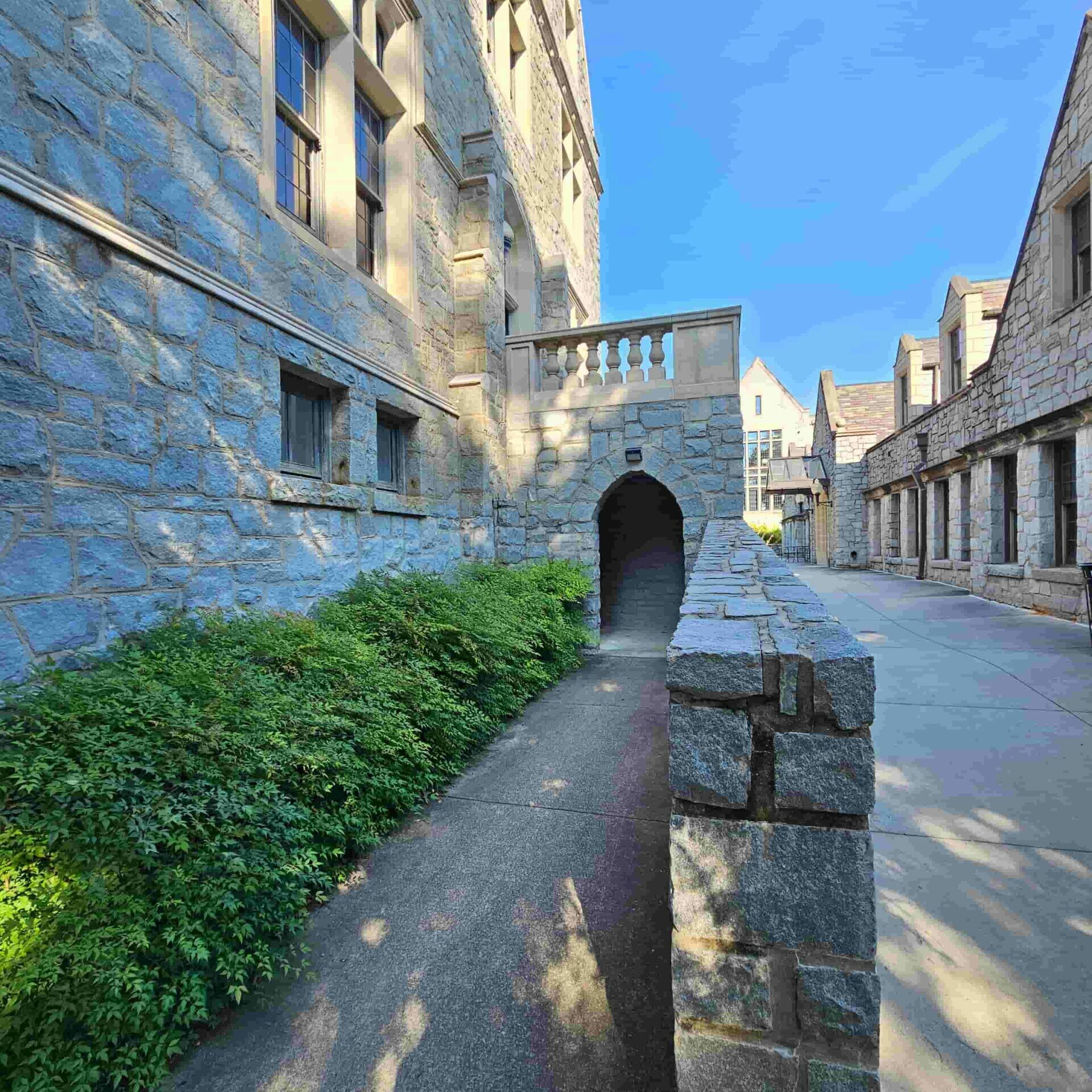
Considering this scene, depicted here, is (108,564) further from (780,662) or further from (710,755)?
(780,662)

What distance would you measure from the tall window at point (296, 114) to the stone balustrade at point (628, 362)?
3.71 metres

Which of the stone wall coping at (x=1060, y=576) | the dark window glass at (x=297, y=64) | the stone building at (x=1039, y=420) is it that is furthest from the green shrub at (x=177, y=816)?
the stone building at (x=1039, y=420)

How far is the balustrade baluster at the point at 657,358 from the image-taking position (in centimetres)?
822

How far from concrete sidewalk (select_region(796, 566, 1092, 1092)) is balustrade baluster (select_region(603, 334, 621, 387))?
516cm

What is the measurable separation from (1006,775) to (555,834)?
285 cm

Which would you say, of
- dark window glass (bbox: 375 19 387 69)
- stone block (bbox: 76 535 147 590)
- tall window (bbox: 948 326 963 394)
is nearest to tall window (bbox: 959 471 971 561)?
tall window (bbox: 948 326 963 394)

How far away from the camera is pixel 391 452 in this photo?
6.72 meters

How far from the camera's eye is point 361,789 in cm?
310

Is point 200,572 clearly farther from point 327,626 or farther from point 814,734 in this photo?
point 814,734

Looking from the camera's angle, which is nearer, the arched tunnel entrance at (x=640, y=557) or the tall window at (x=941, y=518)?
the arched tunnel entrance at (x=640, y=557)

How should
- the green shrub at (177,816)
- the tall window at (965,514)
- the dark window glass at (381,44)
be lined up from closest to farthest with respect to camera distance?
the green shrub at (177,816)
the dark window glass at (381,44)
the tall window at (965,514)

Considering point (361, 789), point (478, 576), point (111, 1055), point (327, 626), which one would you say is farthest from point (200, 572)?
point (478, 576)

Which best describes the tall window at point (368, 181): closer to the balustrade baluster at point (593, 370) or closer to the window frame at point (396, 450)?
the window frame at point (396, 450)

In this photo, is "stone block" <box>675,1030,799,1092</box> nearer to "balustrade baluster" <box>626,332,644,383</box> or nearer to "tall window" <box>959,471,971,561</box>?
"balustrade baluster" <box>626,332,644,383</box>
